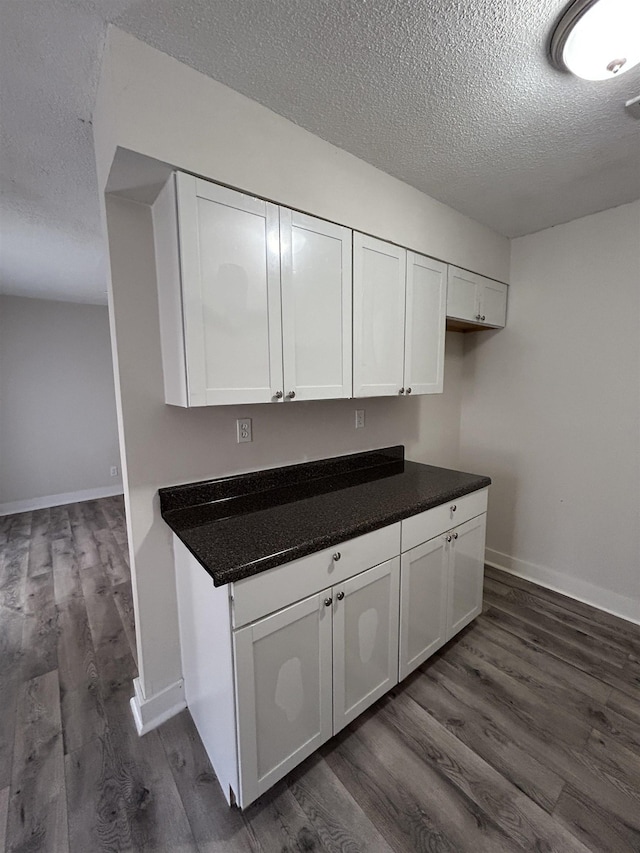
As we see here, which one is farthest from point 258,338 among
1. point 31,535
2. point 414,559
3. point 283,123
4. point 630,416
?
point 31,535

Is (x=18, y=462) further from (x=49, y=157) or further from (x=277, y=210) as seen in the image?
(x=277, y=210)

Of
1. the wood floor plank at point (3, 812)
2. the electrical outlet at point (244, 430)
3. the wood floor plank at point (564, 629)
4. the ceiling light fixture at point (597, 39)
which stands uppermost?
the ceiling light fixture at point (597, 39)

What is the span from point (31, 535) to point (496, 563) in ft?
14.4

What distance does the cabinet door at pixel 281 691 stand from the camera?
113 centimetres

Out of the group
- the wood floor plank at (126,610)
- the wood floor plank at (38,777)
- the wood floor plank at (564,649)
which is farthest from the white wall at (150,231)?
the wood floor plank at (564,649)

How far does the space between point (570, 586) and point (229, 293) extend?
286cm

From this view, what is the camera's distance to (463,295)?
7.42 ft

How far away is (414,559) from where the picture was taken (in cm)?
164

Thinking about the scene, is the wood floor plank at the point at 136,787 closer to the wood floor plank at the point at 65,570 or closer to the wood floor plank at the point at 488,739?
the wood floor plank at the point at 488,739

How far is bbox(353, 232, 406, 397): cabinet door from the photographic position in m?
1.70

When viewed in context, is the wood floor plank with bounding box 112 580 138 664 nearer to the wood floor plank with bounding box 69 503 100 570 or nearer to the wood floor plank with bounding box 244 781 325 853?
the wood floor plank with bounding box 69 503 100 570

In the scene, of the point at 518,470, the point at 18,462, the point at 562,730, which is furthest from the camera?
the point at 18,462

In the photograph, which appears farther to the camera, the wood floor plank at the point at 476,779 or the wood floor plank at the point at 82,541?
the wood floor plank at the point at 82,541

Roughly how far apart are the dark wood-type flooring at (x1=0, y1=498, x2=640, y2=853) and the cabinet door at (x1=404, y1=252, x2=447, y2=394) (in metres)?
1.53
